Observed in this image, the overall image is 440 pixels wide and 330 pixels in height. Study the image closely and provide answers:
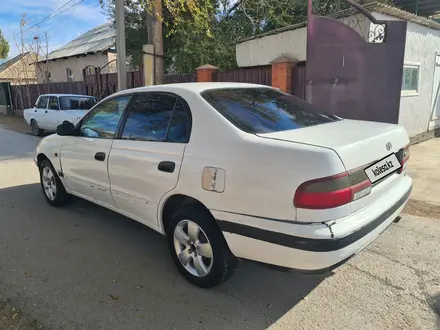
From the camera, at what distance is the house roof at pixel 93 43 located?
70.7 ft

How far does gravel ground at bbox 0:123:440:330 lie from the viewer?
2660 millimetres

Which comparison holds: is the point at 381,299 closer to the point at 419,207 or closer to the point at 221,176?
the point at 221,176

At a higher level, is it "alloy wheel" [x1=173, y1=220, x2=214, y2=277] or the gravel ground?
"alloy wheel" [x1=173, y1=220, x2=214, y2=277]

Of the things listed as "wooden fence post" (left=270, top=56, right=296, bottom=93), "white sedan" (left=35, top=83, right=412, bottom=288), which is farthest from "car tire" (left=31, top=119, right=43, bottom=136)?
"white sedan" (left=35, top=83, right=412, bottom=288)

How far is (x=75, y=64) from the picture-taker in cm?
2472

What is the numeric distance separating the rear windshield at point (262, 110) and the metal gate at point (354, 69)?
350 centimetres

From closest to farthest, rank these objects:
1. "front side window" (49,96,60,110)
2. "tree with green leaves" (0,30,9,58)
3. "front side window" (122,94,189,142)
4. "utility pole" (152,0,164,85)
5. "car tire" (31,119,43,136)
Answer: "front side window" (122,94,189,142) → "utility pole" (152,0,164,85) → "front side window" (49,96,60,110) → "car tire" (31,119,43,136) → "tree with green leaves" (0,30,9,58)

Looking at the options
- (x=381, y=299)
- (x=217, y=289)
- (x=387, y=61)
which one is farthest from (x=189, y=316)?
(x=387, y=61)

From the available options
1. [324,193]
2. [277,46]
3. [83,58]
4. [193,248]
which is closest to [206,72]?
[277,46]

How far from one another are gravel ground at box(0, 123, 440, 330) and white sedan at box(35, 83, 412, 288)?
30 centimetres

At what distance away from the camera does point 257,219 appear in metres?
2.52

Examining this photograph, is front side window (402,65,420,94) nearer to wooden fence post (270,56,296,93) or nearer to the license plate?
wooden fence post (270,56,296,93)

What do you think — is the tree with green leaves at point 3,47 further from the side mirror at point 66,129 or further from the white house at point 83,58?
the side mirror at point 66,129

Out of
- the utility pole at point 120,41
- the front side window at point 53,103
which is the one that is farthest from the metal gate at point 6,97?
the utility pole at point 120,41
